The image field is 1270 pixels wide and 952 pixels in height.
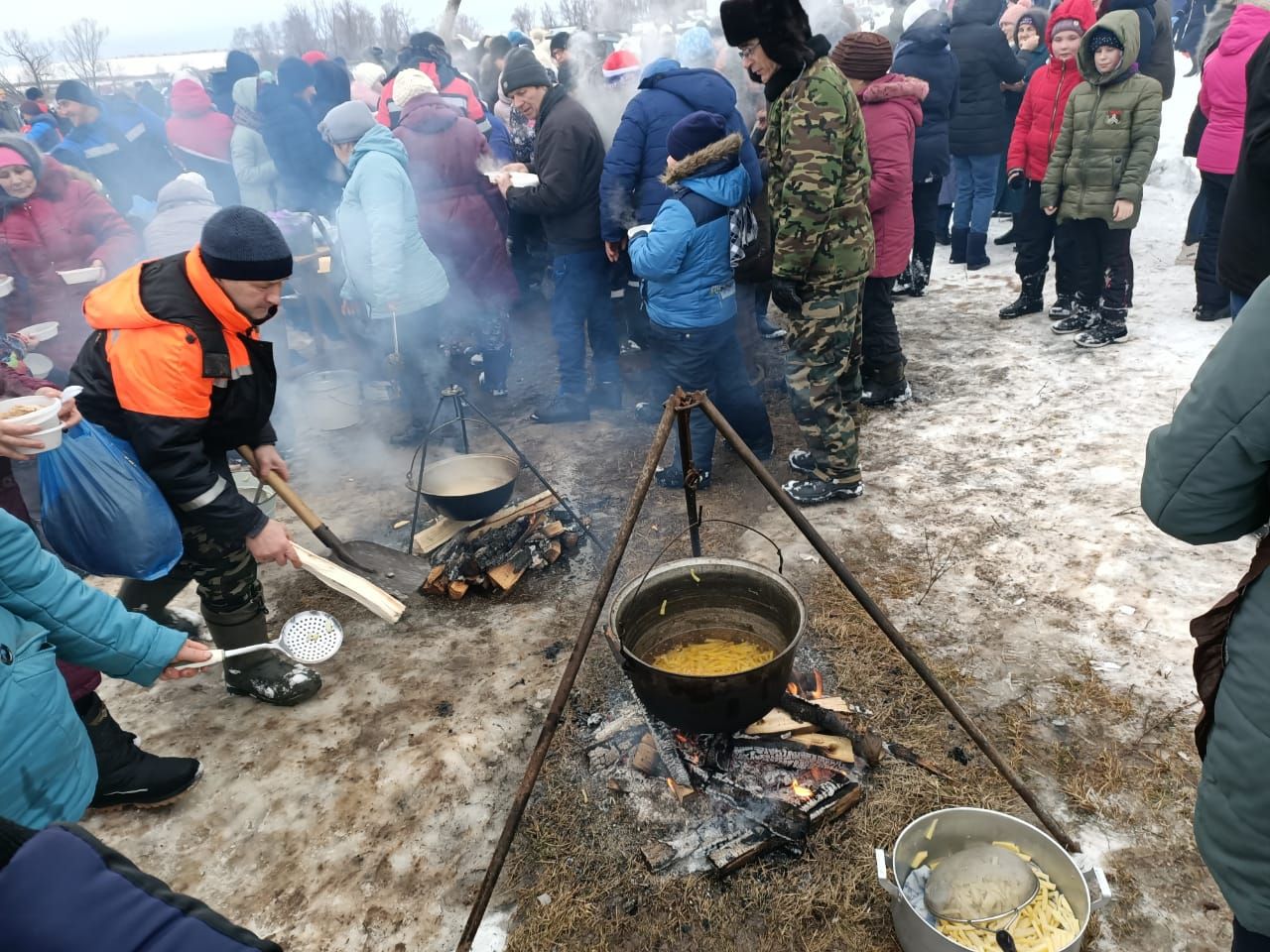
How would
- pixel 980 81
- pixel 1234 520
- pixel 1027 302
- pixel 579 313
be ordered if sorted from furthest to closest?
pixel 980 81 < pixel 1027 302 < pixel 579 313 < pixel 1234 520

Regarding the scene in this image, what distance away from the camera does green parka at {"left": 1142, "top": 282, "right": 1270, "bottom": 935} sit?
1.64m

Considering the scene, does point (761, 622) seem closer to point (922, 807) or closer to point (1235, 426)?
point (922, 807)

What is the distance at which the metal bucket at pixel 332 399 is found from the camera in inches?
303

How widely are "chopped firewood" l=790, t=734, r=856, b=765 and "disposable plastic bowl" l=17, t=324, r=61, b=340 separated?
20.6ft

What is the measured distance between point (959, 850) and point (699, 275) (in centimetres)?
383

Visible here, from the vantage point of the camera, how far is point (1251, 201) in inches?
184

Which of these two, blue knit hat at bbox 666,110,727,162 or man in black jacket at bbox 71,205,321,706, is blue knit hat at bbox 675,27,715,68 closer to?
blue knit hat at bbox 666,110,727,162

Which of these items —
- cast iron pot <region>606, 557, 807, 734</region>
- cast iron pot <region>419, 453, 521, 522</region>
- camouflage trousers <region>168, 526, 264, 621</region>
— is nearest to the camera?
cast iron pot <region>606, 557, 807, 734</region>

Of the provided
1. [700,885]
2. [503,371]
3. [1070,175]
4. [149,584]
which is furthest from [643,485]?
[1070,175]

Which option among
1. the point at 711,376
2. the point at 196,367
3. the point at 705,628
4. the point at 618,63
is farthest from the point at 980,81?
the point at 196,367

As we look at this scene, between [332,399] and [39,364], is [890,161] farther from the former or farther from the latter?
[39,364]

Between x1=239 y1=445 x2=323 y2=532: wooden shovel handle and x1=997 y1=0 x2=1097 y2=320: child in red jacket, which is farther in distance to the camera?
x1=997 y1=0 x2=1097 y2=320: child in red jacket

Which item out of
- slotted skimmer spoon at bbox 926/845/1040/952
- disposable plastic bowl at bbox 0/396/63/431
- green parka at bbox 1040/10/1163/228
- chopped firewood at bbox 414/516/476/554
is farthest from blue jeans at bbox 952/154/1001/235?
disposable plastic bowl at bbox 0/396/63/431

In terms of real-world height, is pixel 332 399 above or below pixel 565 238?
below
